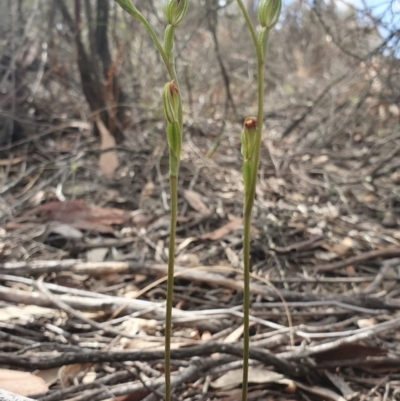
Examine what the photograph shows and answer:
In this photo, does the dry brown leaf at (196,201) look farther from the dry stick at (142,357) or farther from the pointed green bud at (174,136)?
the pointed green bud at (174,136)

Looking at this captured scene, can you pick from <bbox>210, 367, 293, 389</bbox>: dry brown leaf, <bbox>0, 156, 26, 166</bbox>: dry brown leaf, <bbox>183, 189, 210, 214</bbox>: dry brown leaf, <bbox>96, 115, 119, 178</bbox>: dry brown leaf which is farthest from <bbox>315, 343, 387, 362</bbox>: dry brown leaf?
<bbox>0, 156, 26, 166</bbox>: dry brown leaf

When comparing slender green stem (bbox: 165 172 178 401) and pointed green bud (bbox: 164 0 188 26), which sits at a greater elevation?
pointed green bud (bbox: 164 0 188 26)

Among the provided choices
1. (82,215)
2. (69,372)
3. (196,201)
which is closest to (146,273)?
(69,372)

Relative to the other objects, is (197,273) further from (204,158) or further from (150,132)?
(150,132)

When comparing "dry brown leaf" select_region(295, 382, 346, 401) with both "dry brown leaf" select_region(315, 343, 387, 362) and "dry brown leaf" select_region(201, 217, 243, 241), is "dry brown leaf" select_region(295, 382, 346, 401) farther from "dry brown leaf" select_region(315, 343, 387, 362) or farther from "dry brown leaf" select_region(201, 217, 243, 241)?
"dry brown leaf" select_region(201, 217, 243, 241)

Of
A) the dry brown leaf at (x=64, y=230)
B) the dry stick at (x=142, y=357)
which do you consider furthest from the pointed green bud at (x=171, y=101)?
the dry brown leaf at (x=64, y=230)

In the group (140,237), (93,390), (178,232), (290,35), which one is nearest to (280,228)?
(178,232)

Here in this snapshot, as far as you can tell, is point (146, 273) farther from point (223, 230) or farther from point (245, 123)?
point (245, 123)

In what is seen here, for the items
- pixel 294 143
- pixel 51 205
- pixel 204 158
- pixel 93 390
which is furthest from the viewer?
pixel 294 143
